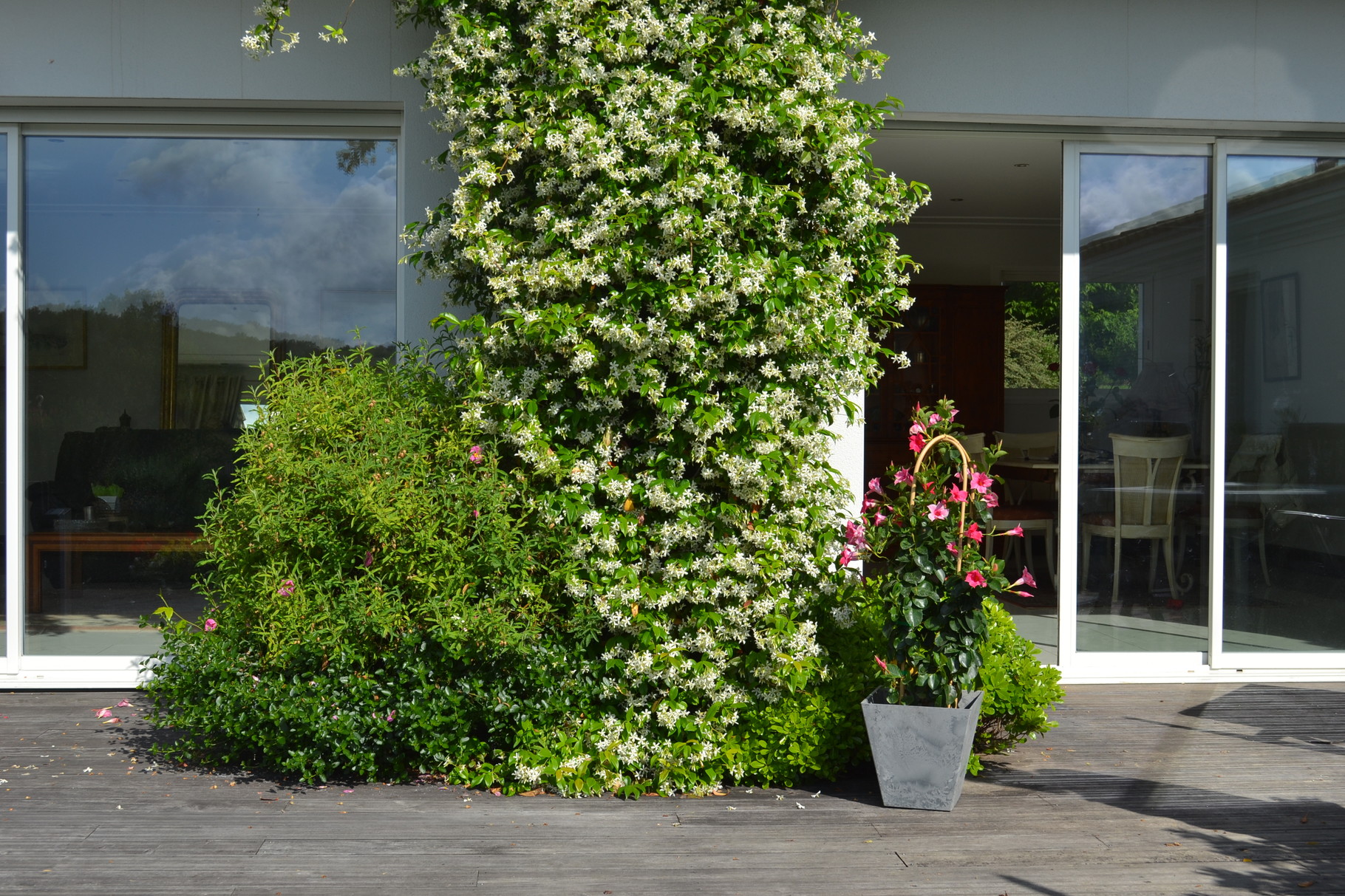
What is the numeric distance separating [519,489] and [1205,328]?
340cm

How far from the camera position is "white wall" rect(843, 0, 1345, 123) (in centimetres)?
443

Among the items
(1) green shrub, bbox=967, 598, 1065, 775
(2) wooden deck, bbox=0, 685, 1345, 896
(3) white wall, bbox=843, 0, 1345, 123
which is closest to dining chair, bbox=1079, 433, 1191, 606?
(2) wooden deck, bbox=0, 685, 1345, 896

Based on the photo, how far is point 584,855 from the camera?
111 inches

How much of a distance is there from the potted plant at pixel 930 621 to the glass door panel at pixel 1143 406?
1.69 meters

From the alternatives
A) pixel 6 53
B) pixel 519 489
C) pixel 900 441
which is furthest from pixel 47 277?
pixel 900 441

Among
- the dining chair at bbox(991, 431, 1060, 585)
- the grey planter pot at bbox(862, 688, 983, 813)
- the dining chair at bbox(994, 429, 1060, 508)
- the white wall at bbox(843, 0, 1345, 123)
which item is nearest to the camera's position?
the grey planter pot at bbox(862, 688, 983, 813)

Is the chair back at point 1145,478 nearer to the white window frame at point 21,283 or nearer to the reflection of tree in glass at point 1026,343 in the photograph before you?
the white window frame at point 21,283

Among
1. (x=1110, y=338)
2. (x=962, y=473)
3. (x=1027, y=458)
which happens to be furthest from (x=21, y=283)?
(x=1027, y=458)

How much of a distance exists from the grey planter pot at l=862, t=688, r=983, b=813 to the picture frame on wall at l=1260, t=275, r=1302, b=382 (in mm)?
2693

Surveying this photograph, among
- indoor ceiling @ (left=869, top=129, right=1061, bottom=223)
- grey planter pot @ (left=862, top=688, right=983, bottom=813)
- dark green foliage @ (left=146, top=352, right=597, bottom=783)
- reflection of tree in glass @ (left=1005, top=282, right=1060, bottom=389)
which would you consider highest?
indoor ceiling @ (left=869, top=129, right=1061, bottom=223)

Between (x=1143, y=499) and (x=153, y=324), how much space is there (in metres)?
4.61

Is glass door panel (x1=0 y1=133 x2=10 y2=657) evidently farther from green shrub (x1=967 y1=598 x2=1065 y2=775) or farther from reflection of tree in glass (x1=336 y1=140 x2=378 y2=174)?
green shrub (x1=967 y1=598 x2=1065 y2=775)

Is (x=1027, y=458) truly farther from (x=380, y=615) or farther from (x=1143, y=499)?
(x=380, y=615)

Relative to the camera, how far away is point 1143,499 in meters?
4.77
